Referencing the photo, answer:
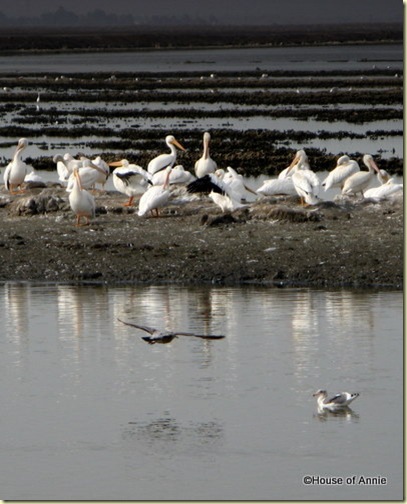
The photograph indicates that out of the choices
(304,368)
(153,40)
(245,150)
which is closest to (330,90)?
(245,150)

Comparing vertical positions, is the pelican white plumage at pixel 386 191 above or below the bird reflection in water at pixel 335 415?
above

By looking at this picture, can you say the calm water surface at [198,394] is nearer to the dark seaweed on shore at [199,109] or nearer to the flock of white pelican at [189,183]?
the flock of white pelican at [189,183]

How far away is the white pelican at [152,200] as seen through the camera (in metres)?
14.9

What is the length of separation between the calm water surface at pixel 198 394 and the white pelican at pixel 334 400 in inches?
3.3

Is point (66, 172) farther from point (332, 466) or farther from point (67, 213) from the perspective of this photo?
point (332, 466)

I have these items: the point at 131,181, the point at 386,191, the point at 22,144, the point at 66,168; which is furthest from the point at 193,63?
the point at 386,191

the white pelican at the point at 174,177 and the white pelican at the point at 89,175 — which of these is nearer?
the white pelican at the point at 174,177

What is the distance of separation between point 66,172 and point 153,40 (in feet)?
311

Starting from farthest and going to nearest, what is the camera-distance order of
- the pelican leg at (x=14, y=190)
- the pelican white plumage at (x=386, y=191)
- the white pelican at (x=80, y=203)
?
the pelican leg at (x=14, y=190), the pelican white plumage at (x=386, y=191), the white pelican at (x=80, y=203)

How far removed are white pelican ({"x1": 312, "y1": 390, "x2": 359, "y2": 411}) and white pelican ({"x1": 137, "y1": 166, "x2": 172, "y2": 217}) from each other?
21.8 feet

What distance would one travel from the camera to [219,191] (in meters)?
14.9

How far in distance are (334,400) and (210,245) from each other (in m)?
5.19

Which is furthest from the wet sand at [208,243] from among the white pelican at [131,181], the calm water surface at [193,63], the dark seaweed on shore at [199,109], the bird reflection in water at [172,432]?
the calm water surface at [193,63]

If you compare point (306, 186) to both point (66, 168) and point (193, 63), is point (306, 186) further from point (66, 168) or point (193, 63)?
point (193, 63)
